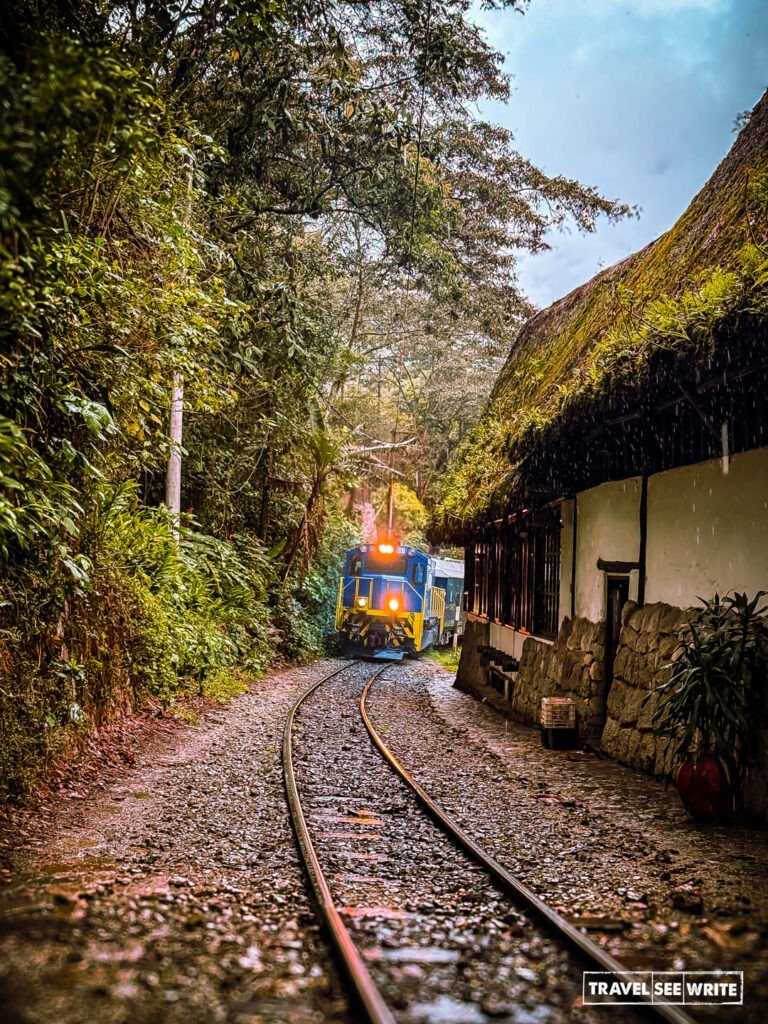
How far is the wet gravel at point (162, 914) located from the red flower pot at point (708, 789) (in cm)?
328

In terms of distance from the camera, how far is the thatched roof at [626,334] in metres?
6.73

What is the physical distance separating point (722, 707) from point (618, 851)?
1380 millimetres

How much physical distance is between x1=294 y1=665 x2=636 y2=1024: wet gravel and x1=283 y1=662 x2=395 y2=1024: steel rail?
0.09 metres

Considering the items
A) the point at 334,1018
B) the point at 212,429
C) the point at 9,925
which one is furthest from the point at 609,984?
the point at 212,429

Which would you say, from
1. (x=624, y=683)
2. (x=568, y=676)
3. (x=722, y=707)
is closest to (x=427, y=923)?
(x=722, y=707)

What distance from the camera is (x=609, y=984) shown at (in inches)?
158

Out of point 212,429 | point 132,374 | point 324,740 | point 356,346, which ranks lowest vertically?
point 324,740

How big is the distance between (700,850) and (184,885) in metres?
3.66

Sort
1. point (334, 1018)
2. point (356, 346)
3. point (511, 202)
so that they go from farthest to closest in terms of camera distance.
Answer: point (356, 346) < point (511, 202) < point (334, 1018)

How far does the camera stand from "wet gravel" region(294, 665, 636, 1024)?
3848mm

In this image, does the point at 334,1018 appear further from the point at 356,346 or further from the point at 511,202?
the point at 356,346

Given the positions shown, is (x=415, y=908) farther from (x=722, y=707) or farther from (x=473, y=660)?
(x=473, y=660)

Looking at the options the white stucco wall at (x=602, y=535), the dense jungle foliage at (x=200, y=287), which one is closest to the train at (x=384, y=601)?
the dense jungle foliage at (x=200, y=287)

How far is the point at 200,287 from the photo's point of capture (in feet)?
35.8
